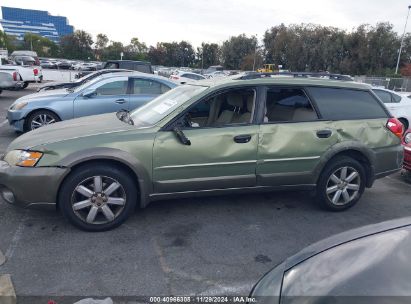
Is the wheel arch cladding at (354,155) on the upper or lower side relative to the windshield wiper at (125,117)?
lower

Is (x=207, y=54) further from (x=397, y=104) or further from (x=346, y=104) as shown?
(x=346, y=104)

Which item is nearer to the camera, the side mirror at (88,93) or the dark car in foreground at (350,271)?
the dark car in foreground at (350,271)

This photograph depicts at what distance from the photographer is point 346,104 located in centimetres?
437

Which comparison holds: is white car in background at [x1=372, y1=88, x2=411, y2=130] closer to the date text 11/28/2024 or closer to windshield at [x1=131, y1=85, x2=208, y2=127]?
windshield at [x1=131, y1=85, x2=208, y2=127]

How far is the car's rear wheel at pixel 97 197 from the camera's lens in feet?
11.4

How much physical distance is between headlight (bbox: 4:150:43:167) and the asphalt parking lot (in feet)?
2.29

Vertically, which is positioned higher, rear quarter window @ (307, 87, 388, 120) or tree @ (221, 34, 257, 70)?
tree @ (221, 34, 257, 70)

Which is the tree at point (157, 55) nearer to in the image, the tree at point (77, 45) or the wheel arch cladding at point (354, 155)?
the tree at point (77, 45)

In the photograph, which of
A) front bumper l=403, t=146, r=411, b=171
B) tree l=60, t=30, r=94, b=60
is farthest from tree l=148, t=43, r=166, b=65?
front bumper l=403, t=146, r=411, b=171

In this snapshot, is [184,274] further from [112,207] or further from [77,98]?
[77,98]

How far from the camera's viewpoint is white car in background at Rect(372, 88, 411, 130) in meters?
9.77

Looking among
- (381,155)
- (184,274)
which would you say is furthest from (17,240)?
(381,155)

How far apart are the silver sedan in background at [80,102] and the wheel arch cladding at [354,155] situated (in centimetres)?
441

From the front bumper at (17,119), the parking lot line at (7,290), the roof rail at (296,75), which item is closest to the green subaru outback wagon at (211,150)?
the roof rail at (296,75)
